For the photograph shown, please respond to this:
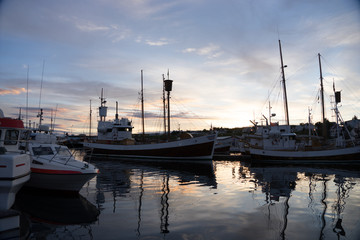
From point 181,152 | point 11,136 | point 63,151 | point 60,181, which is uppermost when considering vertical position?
point 11,136

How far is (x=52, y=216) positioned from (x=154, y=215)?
392 cm

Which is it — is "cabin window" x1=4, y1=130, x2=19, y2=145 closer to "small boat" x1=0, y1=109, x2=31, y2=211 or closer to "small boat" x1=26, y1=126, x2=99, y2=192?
"small boat" x1=26, y1=126, x2=99, y2=192

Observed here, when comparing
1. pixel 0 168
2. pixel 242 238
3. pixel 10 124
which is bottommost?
pixel 242 238

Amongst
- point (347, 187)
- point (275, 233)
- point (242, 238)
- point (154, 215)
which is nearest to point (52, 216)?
point (154, 215)

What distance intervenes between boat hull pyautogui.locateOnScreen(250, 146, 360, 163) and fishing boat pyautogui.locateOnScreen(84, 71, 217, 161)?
7.49 m

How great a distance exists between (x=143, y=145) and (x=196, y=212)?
90.6 ft

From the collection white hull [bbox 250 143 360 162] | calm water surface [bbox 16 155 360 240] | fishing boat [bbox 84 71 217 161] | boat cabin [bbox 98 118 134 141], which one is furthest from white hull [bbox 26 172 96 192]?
boat cabin [bbox 98 118 134 141]

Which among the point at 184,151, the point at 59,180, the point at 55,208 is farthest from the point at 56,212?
the point at 184,151

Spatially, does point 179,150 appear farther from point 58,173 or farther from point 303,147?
point 58,173

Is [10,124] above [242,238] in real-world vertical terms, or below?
above

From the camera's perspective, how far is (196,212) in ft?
30.4

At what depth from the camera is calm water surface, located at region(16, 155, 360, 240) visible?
727 centimetres

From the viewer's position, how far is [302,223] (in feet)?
26.2

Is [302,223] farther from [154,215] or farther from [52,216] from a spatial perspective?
[52,216]
